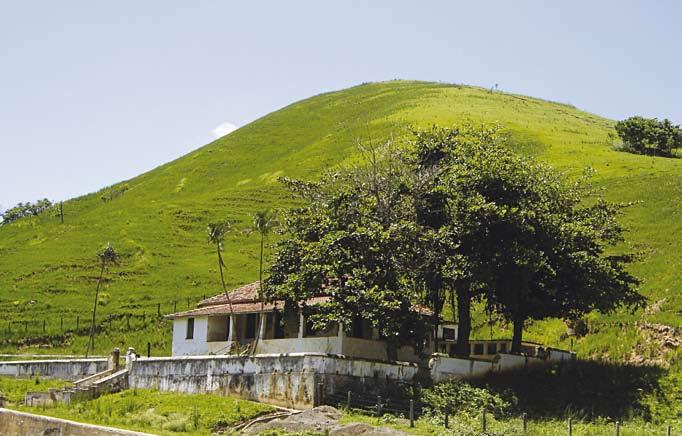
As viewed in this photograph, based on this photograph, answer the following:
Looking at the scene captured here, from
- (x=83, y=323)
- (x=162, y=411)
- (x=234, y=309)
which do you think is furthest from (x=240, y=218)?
(x=162, y=411)

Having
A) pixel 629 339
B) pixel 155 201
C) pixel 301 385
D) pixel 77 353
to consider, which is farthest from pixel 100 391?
pixel 155 201

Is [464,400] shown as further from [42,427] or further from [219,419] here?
[42,427]

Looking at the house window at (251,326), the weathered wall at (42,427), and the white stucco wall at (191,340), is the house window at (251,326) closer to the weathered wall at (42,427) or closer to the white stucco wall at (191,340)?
the white stucco wall at (191,340)

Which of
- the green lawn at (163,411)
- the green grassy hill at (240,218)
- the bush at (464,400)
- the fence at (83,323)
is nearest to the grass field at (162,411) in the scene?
the green lawn at (163,411)

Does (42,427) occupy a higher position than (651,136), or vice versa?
(651,136)

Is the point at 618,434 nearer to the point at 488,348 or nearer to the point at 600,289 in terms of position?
the point at 600,289

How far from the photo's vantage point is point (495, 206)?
143 feet

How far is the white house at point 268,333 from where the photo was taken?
45.3 meters

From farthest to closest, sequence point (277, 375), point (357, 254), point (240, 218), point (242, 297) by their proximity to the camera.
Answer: point (240, 218) < point (242, 297) < point (357, 254) < point (277, 375)

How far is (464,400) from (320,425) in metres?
7.36

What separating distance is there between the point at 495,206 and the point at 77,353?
121ft

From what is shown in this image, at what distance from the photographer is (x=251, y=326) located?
169 ft

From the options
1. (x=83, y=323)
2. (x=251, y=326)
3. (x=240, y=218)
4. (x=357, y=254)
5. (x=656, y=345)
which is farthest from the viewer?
(x=240, y=218)

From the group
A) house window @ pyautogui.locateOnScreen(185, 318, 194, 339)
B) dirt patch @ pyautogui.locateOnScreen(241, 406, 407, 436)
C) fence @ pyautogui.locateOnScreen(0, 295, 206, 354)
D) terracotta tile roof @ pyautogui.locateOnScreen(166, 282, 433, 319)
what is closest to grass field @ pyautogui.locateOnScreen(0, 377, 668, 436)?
dirt patch @ pyautogui.locateOnScreen(241, 406, 407, 436)
